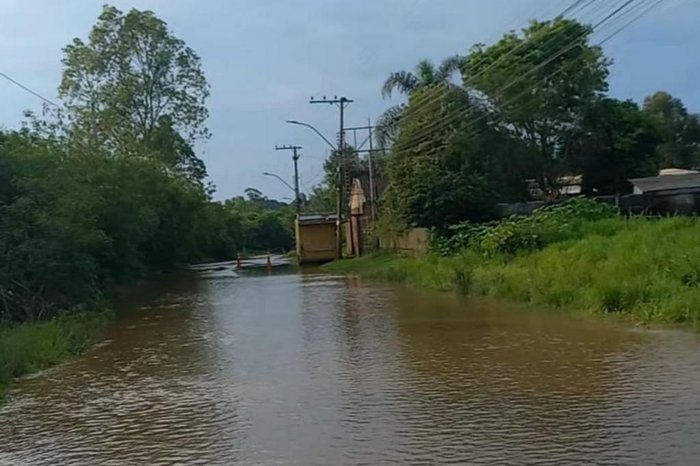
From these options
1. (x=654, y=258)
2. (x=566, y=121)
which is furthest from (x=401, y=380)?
(x=566, y=121)

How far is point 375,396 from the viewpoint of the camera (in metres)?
10.1

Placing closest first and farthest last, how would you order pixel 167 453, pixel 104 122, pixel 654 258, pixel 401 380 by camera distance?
pixel 167 453 → pixel 401 380 → pixel 654 258 → pixel 104 122

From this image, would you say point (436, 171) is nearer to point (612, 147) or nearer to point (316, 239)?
point (612, 147)

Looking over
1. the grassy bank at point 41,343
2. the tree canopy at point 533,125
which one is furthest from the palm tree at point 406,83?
the grassy bank at point 41,343

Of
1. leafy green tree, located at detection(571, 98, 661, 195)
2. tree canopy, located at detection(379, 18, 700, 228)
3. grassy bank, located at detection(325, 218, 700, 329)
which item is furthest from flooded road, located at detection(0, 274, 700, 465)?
leafy green tree, located at detection(571, 98, 661, 195)

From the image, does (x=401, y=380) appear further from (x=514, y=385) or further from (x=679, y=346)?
(x=679, y=346)

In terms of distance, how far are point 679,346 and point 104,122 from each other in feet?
118

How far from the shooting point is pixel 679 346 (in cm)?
1217

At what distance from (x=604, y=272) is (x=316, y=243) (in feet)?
102

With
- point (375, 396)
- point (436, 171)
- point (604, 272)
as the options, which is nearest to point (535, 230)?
point (604, 272)

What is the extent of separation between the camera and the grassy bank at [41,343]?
13000 mm

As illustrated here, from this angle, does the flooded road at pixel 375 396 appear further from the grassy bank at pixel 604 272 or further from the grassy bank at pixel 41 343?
the grassy bank at pixel 604 272

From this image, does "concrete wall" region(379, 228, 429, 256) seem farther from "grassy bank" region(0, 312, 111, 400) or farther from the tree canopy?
"grassy bank" region(0, 312, 111, 400)

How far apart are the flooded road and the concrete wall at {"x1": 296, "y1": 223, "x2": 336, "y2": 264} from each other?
98.0ft
